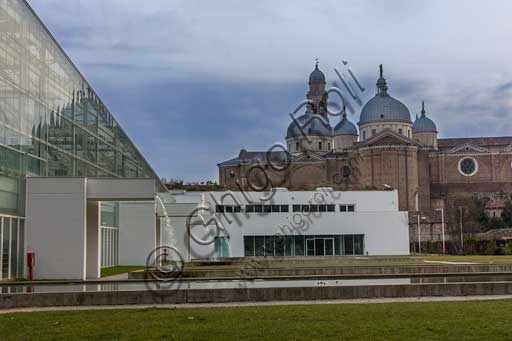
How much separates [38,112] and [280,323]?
1649cm

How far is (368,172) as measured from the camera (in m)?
106

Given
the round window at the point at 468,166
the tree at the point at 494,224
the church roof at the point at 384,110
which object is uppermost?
the church roof at the point at 384,110

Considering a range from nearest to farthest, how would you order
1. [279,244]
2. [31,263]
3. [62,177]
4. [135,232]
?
[31,263], [62,177], [135,232], [279,244]

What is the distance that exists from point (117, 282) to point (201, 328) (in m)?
10.3

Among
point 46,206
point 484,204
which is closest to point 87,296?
point 46,206

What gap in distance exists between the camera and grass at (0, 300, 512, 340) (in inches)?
440

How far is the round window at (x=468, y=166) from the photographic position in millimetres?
116594

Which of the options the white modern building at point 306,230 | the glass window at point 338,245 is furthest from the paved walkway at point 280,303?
the glass window at point 338,245

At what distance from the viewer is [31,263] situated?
24547mm

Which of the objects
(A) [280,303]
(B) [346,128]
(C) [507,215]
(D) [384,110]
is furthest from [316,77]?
(A) [280,303]

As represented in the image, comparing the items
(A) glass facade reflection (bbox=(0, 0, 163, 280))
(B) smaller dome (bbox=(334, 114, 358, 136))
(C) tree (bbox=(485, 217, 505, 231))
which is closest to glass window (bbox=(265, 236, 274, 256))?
(A) glass facade reflection (bbox=(0, 0, 163, 280))

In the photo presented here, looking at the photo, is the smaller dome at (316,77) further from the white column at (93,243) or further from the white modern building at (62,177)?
the white column at (93,243)

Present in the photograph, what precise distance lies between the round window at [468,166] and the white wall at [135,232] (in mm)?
85649

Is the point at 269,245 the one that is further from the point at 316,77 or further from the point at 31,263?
the point at 316,77
